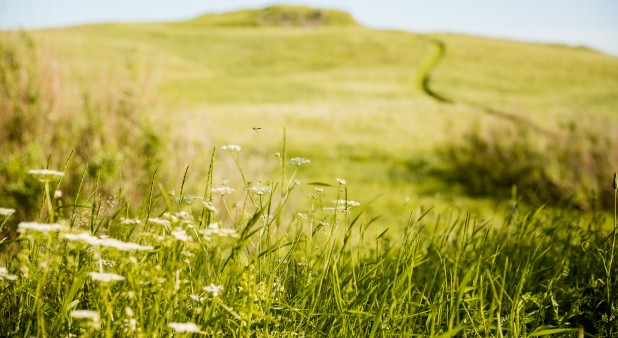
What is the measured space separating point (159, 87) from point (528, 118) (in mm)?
11676

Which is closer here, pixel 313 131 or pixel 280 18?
pixel 313 131

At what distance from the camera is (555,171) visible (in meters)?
12.5

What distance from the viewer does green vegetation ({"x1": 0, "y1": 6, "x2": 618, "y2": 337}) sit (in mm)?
1782

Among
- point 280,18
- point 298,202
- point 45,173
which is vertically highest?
point 280,18

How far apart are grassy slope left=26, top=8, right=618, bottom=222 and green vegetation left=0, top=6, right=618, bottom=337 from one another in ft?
0.52

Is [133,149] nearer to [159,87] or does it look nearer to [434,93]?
[159,87]

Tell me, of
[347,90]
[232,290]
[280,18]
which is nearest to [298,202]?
[232,290]

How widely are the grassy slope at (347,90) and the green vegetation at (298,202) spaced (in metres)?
0.16

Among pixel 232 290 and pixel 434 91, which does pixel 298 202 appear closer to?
pixel 232 290

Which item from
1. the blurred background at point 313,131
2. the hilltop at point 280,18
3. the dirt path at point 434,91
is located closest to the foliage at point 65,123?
the blurred background at point 313,131

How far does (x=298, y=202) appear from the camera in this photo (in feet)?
43.9

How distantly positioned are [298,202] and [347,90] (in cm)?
2666

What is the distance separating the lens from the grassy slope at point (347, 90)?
1255cm

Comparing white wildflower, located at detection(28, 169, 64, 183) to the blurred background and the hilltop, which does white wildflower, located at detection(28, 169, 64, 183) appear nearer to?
the blurred background
